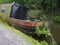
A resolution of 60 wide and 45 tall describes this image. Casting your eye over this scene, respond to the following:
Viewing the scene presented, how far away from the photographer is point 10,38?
9.41 feet

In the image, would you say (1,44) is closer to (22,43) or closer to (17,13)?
(22,43)

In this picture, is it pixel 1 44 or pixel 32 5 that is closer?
pixel 32 5

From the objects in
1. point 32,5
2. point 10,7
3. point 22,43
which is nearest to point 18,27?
point 10,7

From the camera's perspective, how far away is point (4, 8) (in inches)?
152

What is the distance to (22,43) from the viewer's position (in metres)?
2.75

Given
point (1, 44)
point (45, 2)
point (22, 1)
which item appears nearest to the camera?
point (45, 2)

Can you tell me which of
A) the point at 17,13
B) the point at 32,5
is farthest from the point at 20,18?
the point at 32,5

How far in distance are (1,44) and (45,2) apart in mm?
1470

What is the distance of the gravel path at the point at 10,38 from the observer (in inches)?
107

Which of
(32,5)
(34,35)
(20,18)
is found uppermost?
(32,5)

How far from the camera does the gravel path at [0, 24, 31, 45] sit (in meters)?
2.71

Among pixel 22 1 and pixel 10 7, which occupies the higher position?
pixel 22 1

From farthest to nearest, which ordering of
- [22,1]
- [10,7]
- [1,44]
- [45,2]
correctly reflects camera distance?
[10,7] < [1,44] < [22,1] < [45,2]

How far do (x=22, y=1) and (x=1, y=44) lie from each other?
1.34m
